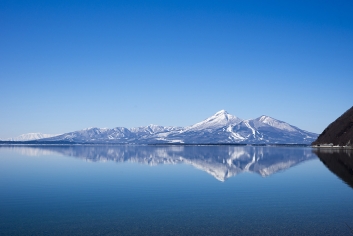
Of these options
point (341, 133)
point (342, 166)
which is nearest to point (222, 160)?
point (342, 166)

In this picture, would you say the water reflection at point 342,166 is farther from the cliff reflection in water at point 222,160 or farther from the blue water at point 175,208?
the cliff reflection in water at point 222,160

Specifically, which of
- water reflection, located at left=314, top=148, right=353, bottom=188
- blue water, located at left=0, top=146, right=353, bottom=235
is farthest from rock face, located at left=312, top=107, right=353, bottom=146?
blue water, located at left=0, top=146, right=353, bottom=235

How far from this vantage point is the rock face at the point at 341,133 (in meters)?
160

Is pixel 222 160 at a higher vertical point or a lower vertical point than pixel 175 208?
higher

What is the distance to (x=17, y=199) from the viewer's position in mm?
27797

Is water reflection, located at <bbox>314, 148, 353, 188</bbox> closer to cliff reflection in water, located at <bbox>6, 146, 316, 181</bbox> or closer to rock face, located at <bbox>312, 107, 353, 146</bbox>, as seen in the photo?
cliff reflection in water, located at <bbox>6, 146, 316, 181</bbox>

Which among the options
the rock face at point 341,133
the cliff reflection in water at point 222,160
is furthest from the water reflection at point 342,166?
the rock face at point 341,133

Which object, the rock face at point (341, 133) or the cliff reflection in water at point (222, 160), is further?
the rock face at point (341, 133)

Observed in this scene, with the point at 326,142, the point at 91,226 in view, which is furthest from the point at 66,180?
the point at 326,142

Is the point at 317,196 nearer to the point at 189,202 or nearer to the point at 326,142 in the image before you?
the point at 189,202

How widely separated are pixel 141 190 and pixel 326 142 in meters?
172

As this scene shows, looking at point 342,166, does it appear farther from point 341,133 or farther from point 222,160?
point 341,133

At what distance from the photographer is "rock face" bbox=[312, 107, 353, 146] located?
160250 mm

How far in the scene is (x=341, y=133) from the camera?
570 feet
